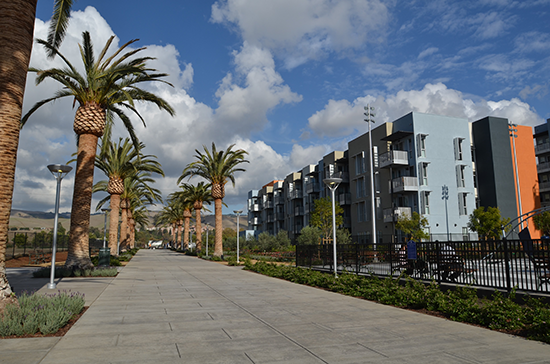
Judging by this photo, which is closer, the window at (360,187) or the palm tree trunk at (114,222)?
the palm tree trunk at (114,222)

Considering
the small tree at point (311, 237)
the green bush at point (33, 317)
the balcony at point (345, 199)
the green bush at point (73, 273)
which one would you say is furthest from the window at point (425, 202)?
the green bush at point (33, 317)

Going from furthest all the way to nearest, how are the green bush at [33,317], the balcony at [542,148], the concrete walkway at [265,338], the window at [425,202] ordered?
the balcony at [542,148] < the window at [425,202] < the green bush at [33,317] < the concrete walkway at [265,338]

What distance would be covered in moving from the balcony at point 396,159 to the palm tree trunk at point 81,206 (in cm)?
2881

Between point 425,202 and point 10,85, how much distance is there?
1465 inches

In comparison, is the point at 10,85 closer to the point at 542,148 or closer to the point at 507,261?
the point at 507,261

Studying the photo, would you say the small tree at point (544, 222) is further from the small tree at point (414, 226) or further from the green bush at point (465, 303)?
the green bush at point (465, 303)

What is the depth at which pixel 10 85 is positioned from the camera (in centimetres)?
849

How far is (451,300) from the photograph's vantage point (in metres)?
8.88

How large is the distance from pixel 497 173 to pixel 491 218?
953 centimetres

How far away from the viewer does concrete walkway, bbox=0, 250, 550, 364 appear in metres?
5.54

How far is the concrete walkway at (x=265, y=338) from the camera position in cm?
554

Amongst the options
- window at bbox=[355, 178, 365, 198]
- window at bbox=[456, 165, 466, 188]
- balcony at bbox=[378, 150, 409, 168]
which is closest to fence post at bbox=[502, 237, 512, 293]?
balcony at bbox=[378, 150, 409, 168]

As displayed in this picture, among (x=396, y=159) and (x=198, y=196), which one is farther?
(x=198, y=196)

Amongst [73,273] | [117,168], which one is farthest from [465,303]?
[117,168]
